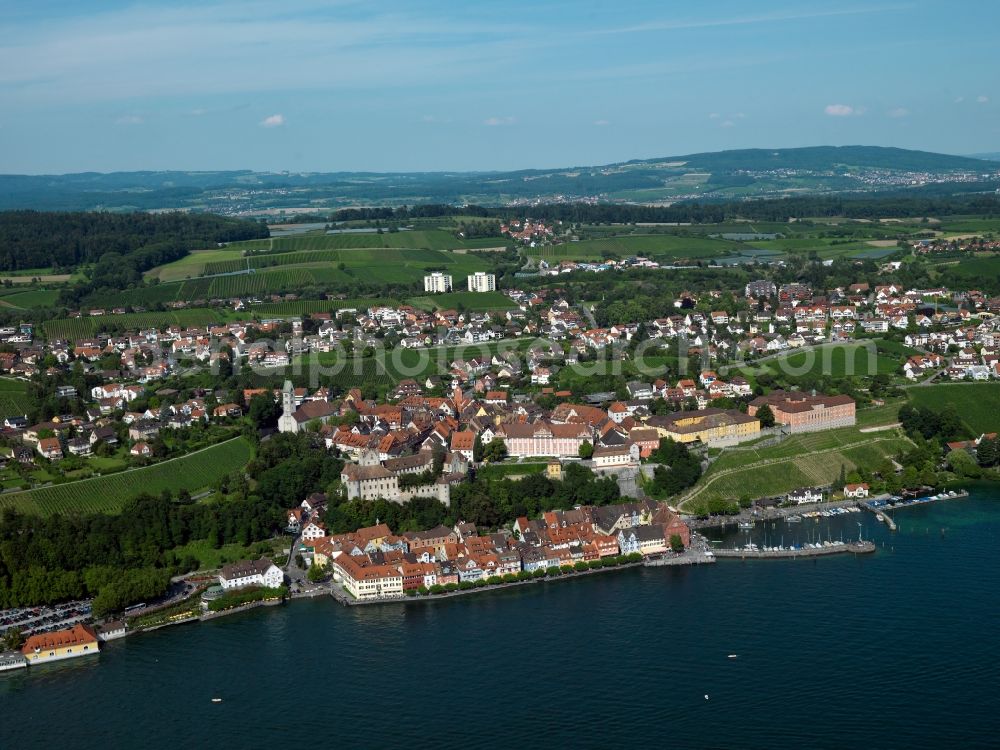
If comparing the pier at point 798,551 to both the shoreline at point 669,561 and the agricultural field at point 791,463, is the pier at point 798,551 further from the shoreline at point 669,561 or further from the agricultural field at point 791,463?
the agricultural field at point 791,463

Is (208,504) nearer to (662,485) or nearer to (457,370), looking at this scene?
(662,485)

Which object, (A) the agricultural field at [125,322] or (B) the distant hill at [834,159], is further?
(B) the distant hill at [834,159]

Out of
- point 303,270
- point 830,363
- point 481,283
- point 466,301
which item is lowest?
point 830,363

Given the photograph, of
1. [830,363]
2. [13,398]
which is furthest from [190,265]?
[830,363]

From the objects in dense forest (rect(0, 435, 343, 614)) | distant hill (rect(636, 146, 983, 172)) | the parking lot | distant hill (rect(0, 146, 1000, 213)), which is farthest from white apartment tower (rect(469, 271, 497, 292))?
distant hill (rect(636, 146, 983, 172))

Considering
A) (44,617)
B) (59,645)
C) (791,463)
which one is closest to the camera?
(59,645)

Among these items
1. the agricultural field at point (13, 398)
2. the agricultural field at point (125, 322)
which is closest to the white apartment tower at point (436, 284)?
the agricultural field at point (125, 322)

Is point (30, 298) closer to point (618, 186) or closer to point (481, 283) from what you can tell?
point (481, 283)

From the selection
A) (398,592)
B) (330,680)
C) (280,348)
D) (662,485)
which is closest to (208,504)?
(398,592)
